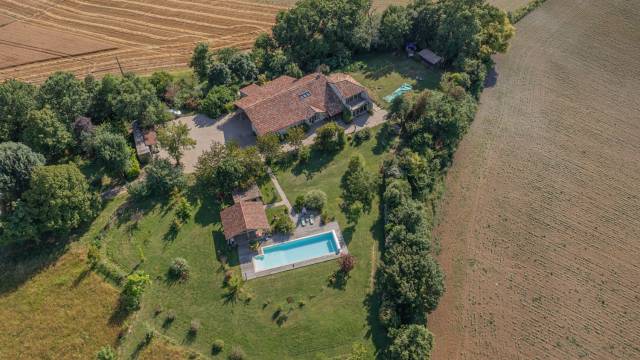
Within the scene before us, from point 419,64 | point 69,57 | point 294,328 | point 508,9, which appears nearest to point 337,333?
point 294,328

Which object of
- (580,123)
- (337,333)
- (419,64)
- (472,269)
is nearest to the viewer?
(337,333)

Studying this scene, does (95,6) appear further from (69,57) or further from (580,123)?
(580,123)

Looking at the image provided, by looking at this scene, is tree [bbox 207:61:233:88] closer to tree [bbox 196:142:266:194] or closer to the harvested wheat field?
the harvested wheat field

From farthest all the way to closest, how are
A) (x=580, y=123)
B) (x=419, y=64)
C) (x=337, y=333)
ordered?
(x=419, y=64), (x=580, y=123), (x=337, y=333)

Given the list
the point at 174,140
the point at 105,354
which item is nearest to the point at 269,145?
the point at 174,140

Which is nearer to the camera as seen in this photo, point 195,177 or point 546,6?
point 195,177

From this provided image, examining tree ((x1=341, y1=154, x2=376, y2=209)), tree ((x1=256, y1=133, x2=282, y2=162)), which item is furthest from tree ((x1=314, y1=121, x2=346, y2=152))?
tree ((x1=256, y1=133, x2=282, y2=162))

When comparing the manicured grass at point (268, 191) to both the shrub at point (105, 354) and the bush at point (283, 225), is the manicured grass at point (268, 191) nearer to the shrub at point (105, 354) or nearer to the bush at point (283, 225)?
the bush at point (283, 225)
